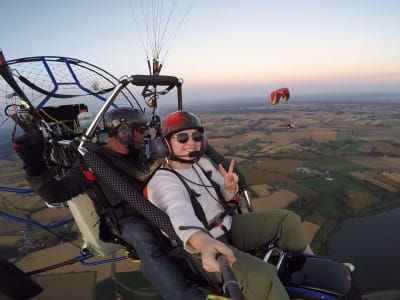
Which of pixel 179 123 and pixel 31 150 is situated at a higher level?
pixel 179 123

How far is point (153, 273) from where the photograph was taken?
2305mm

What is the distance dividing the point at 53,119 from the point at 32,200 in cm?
2550

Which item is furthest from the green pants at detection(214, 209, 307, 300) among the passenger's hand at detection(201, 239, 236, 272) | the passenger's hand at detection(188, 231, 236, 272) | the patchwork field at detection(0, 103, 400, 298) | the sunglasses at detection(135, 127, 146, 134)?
the patchwork field at detection(0, 103, 400, 298)

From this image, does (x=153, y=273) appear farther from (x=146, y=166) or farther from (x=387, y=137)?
(x=387, y=137)

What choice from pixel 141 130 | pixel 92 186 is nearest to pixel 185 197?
pixel 92 186

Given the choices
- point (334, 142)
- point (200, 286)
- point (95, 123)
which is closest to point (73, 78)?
point (95, 123)

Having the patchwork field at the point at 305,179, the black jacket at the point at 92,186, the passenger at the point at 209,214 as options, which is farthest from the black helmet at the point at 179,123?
the patchwork field at the point at 305,179

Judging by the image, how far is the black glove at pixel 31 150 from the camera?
2.13 m

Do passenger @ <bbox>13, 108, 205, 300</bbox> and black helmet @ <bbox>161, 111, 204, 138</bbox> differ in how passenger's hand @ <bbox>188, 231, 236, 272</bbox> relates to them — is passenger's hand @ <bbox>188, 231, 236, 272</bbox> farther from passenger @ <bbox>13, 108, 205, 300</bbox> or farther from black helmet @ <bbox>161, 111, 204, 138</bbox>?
black helmet @ <bbox>161, 111, 204, 138</bbox>

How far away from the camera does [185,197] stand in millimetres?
2176

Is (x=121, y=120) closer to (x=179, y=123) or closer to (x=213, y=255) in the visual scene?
(x=179, y=123)

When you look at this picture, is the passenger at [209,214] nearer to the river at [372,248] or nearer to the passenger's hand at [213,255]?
the passenger's hand at [213,255]

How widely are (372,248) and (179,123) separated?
27932 millimetres

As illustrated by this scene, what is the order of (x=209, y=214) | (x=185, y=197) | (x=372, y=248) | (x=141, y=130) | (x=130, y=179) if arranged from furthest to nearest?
1. (x=372, y=248)
2. (x=141, y=130)
3. (x=130, y=179)
4. (x=209, y=214)
5. (x=185, y=197)
